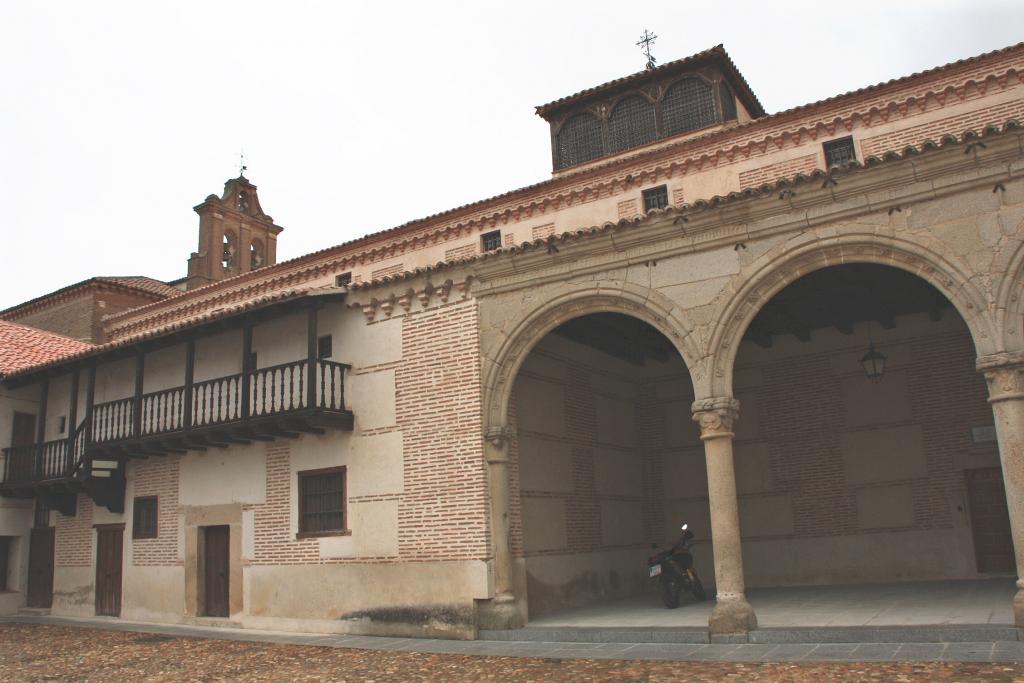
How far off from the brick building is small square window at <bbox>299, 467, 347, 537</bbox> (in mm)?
50

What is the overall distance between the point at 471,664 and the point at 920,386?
29.5ft

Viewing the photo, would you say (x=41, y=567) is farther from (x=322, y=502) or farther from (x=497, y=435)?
(x=497, y=435)

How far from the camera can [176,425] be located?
14992 mm

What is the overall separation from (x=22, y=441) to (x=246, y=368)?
28.2ft

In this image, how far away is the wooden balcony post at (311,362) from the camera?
1283 cm

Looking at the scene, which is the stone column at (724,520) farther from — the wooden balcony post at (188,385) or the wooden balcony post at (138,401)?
the wooden balcony post at (138,401)

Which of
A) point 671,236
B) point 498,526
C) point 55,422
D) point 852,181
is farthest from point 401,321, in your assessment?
point 55,422

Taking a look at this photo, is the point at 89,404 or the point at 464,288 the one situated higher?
the point at 464,288

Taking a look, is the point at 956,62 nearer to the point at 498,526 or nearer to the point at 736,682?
the point at 498,526

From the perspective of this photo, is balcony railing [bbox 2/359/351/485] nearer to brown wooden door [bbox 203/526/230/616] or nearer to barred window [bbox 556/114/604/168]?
brown wooden door [bbox 203/526/230/616]

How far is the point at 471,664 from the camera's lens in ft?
31.4

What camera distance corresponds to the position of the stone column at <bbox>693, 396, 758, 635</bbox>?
9.62 metres

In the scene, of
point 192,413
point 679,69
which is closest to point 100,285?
point 192,413

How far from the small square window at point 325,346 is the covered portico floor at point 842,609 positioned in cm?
545
